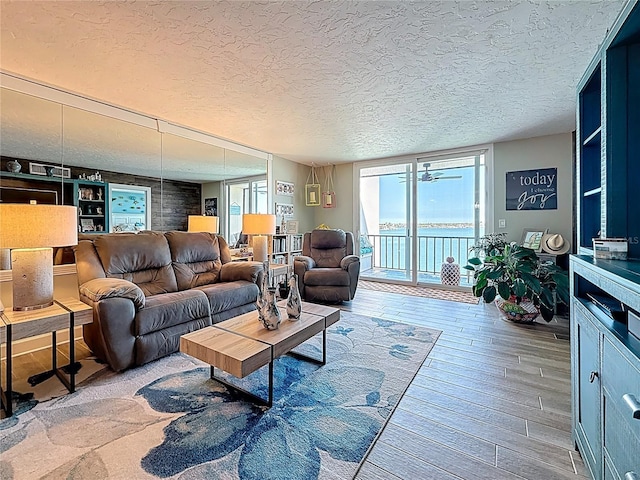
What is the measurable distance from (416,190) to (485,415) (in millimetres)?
4003

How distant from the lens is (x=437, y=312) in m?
3.71

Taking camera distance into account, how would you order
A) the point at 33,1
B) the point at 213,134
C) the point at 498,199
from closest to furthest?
the point at 33,1, the point at 213,134, the point at 498,199

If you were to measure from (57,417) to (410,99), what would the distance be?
3564 millimetres

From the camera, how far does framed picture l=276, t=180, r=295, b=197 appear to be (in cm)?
531

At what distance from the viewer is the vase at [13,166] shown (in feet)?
8.21

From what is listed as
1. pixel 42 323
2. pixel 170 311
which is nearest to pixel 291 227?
pixel 170 311

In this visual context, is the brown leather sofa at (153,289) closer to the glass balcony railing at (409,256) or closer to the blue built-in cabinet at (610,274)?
the blue built-in cabinet at (610,274)

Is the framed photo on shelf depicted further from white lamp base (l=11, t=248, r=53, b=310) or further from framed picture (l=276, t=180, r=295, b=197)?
framed picture (l=276, t=180, r=295, b=197)

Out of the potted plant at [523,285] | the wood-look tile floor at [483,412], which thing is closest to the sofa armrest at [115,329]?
the wood-look tile floor at [483,412]

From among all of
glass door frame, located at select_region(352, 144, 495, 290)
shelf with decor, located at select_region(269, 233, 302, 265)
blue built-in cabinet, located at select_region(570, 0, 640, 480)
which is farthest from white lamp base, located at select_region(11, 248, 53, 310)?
glass door frame, located at select_region(352, 144, 495, 290)

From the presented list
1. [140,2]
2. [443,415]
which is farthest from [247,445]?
[140,2]

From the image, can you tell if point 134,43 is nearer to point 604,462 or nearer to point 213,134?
point 213,134

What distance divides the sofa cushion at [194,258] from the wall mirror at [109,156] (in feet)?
1.58

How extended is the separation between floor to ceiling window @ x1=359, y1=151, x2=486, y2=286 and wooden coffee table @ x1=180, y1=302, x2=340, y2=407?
3.55 metres
